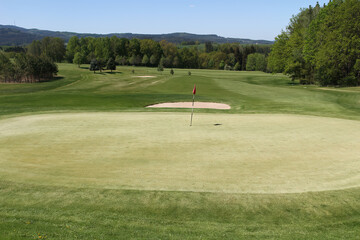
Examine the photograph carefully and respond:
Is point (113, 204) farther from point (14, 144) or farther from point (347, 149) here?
point (347, 149)

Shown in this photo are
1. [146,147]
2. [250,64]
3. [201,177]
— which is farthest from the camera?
[250,64]

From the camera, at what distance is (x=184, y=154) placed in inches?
570

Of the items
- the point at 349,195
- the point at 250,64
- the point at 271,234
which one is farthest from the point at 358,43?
the point at 250,64

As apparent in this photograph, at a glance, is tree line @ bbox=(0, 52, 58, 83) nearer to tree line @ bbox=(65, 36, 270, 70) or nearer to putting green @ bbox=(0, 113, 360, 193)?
tree line @ bbox=(65, 36, 270, 70)

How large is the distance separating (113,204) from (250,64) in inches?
7586

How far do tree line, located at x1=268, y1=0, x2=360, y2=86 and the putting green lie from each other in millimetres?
46138

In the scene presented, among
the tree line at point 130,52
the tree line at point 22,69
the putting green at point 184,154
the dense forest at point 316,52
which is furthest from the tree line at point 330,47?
the tree line at point 130,52

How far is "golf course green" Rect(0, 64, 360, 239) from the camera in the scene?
8.17m

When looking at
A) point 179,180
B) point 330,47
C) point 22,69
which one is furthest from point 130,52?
point 179,180

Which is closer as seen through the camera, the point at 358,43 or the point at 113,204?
the point at 113,204

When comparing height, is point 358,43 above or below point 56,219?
above

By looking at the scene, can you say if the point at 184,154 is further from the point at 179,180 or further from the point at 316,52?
the point at 316,52

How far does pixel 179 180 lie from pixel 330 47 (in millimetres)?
62852

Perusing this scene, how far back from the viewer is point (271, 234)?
7.85 meters
